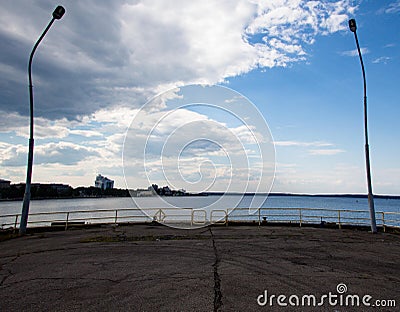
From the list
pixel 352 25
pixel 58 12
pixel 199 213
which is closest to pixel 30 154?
pixel 58 12

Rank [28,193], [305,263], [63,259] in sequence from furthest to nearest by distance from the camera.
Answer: [28,193]
[63,259]
[305,263]

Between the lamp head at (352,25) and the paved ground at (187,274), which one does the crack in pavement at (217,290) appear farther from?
the lamp head at (352,25)

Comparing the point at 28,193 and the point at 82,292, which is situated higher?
the point at 28,193

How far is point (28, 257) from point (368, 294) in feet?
29.6

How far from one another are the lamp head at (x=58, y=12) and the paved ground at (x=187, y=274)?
33.0 ft

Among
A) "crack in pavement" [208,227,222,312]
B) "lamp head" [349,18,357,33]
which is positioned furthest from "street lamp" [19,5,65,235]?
"lamp head" [349,18,357,33]

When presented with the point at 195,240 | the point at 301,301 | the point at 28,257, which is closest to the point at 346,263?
the point at 301,301

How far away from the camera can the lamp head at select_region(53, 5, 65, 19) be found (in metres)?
14.2

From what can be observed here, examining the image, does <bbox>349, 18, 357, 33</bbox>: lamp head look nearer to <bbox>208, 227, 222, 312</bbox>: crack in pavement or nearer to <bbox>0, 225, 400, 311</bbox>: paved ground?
<bbox>0, 225, 400, 311</bbox>: paved ground

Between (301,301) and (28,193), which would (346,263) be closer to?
(301,301)

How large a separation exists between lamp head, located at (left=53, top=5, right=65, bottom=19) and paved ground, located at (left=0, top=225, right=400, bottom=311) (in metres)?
10.0

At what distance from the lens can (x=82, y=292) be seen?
230 inches

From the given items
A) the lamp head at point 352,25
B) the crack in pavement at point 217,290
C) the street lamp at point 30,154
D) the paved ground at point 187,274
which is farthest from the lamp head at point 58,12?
the lamp head at point 352,25

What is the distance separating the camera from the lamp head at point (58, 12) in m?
14.2
